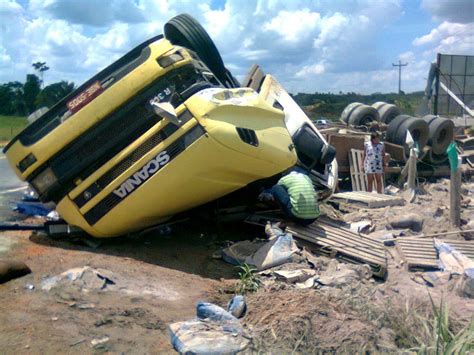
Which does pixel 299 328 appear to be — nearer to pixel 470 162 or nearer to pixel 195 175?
pixel 195 175

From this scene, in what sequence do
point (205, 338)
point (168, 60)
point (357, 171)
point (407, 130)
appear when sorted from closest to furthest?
1. point (205, 338)
2. point (168, 60)
3. point (357, 171)
4. point (407, 130)

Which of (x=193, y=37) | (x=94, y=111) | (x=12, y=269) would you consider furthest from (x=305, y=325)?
(x=193, y=37)

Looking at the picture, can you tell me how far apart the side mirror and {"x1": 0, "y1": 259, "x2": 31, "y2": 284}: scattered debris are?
5.95 ft

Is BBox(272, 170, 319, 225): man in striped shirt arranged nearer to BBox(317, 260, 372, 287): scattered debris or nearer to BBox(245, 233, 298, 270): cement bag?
BBox(245, 233, 298, 270): cement bag

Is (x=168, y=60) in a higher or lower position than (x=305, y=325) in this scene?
higher

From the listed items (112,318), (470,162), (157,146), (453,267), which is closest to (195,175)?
(157,146)

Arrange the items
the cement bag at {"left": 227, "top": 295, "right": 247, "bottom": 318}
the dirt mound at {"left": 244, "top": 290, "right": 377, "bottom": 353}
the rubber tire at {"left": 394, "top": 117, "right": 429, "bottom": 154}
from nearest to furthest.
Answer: the dirt mound at {"left": 244, "top": 290, "right": 377, "bottom": 353}
the cement bag at {"left": 227, "top": 295, "right": 247, "bottom": 318}
the rubber tire at {"left": 394, "top": 117, "right": 429, "bottom": 154}

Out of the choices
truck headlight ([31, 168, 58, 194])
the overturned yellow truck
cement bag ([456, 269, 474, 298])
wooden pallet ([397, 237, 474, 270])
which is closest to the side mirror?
the overturned yellow truck

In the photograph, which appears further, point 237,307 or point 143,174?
point 143,174

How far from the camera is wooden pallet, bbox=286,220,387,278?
19.2ft

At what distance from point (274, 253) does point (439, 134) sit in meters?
9.85

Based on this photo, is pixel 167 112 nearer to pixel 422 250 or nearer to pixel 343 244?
pixel 343 244

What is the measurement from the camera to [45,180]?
5.62 metres

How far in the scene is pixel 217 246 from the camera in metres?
6.29
